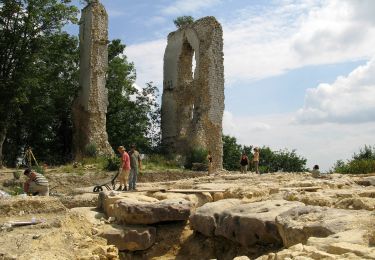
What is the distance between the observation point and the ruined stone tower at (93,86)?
24484 mm

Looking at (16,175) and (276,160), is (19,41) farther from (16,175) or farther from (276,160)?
(276,160)

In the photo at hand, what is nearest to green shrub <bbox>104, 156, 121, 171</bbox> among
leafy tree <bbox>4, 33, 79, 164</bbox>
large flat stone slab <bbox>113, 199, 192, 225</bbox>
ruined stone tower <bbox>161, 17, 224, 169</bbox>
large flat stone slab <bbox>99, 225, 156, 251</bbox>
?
ruined stone tower <bbox>161, 17, 224, 169</bbox>

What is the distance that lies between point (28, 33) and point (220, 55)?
966 centimetres

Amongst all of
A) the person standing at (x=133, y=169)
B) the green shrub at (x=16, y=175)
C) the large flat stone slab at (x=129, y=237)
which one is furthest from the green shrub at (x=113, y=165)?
the large flat stone slab at (x=129, y=237)

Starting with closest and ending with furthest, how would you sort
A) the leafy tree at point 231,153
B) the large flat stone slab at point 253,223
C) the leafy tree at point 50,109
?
1. the large flat stone slab at point 253,223
2. the leafy tree at point 50,109
3. the leafy tree at point 231,153

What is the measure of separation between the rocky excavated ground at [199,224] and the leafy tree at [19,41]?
12.0 m

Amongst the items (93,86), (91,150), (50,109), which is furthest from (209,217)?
(50,109)

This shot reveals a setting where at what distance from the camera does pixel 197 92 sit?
26297 millimetres

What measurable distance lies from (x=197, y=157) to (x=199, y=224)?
14.9 meters

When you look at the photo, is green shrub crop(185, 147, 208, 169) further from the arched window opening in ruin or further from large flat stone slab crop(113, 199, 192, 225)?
large flat stone slab crop(113, 199, 192, 225)

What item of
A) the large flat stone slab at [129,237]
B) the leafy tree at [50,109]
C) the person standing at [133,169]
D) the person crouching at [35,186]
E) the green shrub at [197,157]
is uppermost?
the leafy tree at [50,109]

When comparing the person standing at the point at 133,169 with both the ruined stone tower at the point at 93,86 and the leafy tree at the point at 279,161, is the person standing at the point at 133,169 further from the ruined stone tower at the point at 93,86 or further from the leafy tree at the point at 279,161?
the leafy tree at the point at 279,161

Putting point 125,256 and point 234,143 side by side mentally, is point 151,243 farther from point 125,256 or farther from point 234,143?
point 234,143

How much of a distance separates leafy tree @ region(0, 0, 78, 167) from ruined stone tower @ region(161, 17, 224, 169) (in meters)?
6.84
